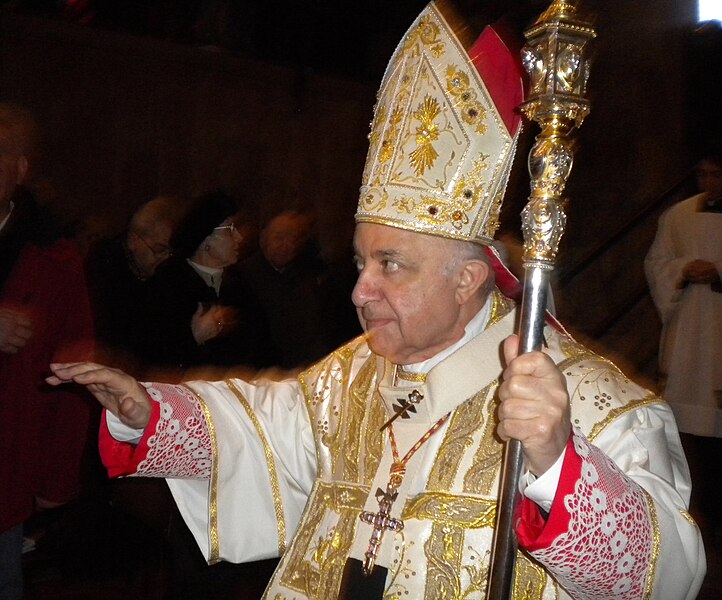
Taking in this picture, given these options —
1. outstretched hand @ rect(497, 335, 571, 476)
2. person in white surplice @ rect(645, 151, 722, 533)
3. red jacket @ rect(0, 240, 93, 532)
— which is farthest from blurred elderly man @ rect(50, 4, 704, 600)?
person in white surplice @ rect(645, 151, 722, 533)

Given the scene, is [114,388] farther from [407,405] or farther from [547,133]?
[547,133]

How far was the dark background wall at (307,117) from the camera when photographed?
7.64m

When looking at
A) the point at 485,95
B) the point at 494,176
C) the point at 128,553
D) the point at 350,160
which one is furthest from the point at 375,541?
the point at 350,160

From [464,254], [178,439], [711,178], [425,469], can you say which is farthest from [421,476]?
[711,178]

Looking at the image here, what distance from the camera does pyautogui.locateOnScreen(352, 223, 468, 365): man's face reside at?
265cm

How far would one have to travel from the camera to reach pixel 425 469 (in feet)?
8.78

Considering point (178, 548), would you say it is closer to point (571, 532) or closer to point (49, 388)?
point (49, 388)

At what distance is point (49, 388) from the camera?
154 inches

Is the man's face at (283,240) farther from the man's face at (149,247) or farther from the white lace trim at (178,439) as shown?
the white lace trim at (178,439)

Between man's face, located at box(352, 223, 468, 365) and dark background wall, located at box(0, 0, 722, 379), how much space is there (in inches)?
199

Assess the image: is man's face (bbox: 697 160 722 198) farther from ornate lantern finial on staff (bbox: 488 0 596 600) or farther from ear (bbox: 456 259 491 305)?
ornate lantern finial on staff (bbox: 488 0 596 600)

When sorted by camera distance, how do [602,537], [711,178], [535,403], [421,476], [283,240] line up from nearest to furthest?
[535,403]
[602,537]
[421,476]
[283,240]
[711,178]

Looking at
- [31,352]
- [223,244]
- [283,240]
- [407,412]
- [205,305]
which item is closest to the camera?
[407,412]

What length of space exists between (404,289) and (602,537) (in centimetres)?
98
